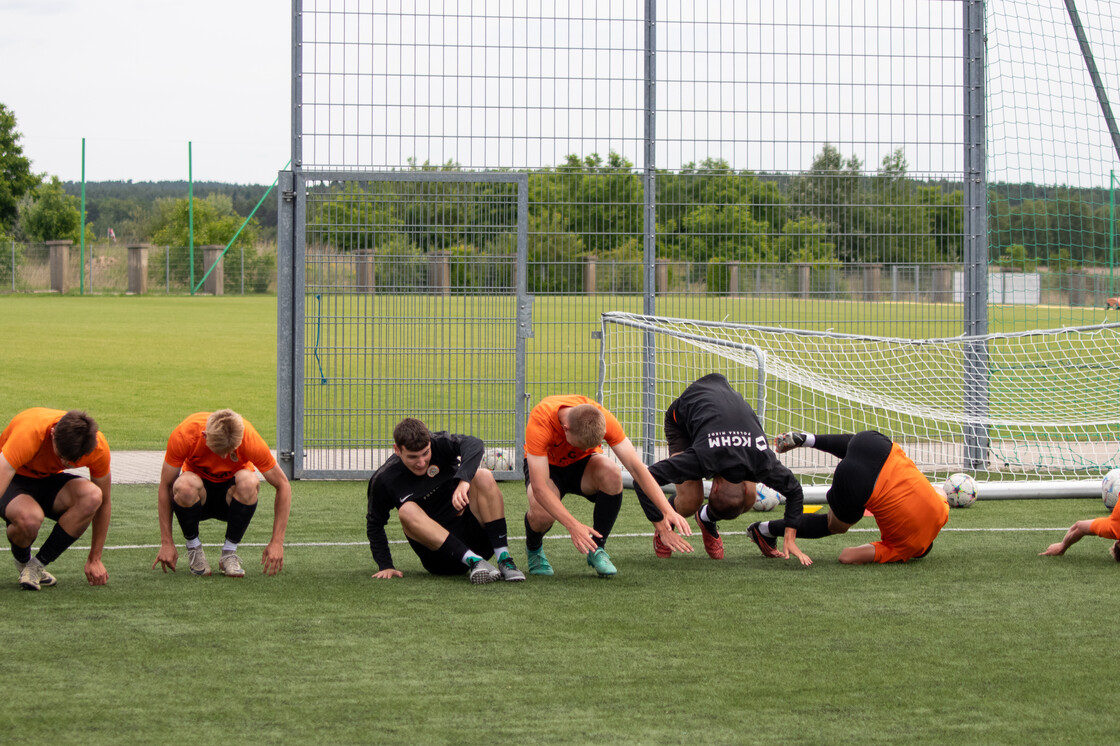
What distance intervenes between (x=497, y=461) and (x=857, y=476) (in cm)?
374

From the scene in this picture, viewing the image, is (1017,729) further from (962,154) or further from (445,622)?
(962,154)

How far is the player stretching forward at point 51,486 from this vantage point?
16.6ft

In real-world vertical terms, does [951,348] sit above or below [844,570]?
above

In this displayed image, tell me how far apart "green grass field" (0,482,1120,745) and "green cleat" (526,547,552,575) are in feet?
0.72

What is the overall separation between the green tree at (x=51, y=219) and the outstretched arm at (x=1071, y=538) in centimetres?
5589

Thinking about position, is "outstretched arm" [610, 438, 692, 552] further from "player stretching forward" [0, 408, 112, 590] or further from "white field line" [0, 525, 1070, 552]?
"player stretching forward" [0, 408, 112, 590]

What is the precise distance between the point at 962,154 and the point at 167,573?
7.32 meters

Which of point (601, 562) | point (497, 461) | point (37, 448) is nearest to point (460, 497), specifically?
point (601, 562)

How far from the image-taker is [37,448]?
206 inches

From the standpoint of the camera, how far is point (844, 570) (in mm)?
Answer: 5973

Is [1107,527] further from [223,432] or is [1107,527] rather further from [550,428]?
[223,432]

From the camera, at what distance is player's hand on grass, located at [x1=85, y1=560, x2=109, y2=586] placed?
5391 millimetres

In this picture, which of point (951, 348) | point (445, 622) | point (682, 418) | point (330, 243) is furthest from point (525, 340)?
point (445, 622)

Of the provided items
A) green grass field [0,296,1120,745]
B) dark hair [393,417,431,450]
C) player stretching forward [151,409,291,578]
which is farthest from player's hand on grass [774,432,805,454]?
player stretching forward [151,409,291,578]
